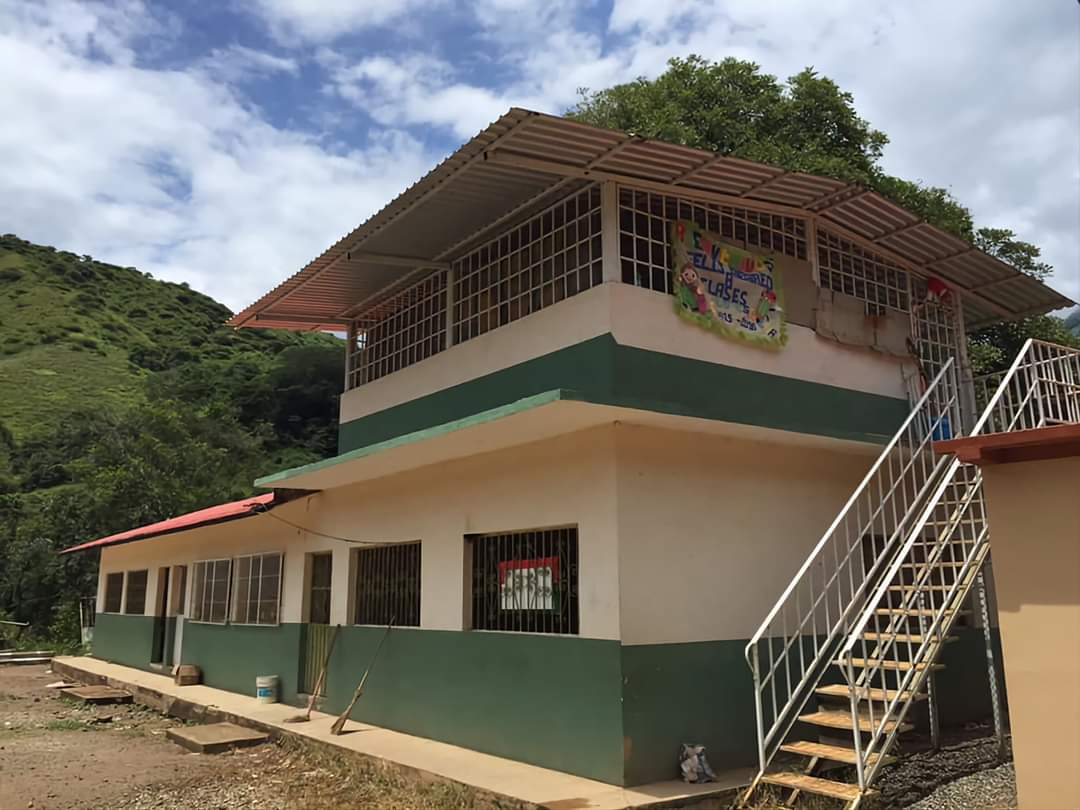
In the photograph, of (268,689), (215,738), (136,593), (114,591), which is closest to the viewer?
(215,738)

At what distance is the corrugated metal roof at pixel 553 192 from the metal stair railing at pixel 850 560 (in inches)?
63.2

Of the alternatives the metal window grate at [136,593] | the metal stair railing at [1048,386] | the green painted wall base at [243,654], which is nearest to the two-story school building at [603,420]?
the green painted wall base at [243,654]

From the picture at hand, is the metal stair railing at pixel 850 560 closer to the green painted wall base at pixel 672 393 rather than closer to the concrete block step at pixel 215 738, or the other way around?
the green painted wall base at pixel 672 393

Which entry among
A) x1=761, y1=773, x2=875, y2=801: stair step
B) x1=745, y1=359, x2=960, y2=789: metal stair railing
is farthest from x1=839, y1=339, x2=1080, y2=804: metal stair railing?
x1=745, y1=359, x2=960, y2=789: metal stair railing

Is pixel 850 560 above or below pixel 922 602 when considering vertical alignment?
above

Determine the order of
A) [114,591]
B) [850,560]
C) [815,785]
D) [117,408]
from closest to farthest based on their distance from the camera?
1. [815,785]
2. [850,560]
3. [114,591]
4. [117,408]

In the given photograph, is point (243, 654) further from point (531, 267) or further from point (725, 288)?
point (725, 288)

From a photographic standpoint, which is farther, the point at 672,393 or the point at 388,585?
the point at 388,585

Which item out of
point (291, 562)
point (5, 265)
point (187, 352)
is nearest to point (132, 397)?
point (187, 352)

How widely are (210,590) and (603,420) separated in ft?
32.9

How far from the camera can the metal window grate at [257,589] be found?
12.5 meters

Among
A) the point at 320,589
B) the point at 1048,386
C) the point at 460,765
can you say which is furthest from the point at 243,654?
the point at 1048,386

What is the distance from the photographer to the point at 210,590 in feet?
48.0

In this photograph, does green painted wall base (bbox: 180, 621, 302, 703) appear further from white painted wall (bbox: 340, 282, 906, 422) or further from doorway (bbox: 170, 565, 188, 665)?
white painted wall (bbox: 340, 282, 906, 422)
